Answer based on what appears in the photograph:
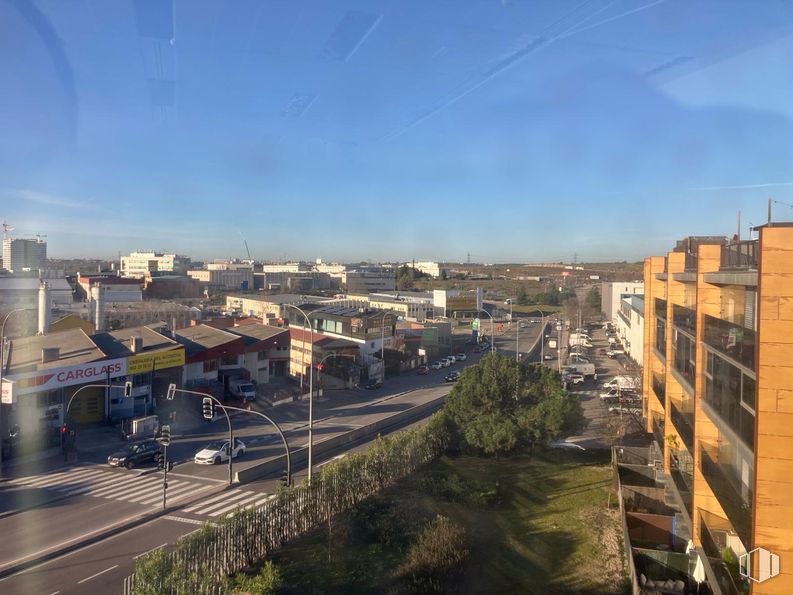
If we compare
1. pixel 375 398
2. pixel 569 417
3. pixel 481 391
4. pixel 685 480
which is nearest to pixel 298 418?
pixel 375 398

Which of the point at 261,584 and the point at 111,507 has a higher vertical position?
the point at 261,584

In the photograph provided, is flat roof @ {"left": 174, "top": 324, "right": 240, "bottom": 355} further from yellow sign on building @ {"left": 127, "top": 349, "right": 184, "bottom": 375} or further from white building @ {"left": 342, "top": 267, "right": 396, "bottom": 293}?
white building @ {"left": 342, "top": 267, "right": 396, "bottom": 293}

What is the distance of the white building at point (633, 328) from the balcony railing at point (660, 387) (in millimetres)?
10460

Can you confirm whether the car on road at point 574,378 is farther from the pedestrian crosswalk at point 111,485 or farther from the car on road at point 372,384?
the pedestrian crosswalk at point 111,485

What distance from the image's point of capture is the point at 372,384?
25.2 metres

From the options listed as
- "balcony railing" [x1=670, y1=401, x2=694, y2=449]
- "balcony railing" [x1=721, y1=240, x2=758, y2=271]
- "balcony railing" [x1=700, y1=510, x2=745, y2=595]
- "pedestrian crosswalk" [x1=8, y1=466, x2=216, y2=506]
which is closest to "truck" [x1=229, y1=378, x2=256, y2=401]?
"pedestrian crosswalk" [x1=8, y1=466, x2=216, y2=506]

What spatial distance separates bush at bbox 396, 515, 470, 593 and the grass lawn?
179 mm

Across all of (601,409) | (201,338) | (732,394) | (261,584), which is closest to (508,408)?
(601,409)

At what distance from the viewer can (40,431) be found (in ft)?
48.9

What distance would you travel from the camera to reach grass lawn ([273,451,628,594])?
7457 millimetres

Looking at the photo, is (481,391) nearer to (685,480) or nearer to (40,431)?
(685,480)

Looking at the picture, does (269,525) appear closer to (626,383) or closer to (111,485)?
(111,485)

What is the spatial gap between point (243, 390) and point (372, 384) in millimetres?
6185

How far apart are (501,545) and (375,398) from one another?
14.2 metres
